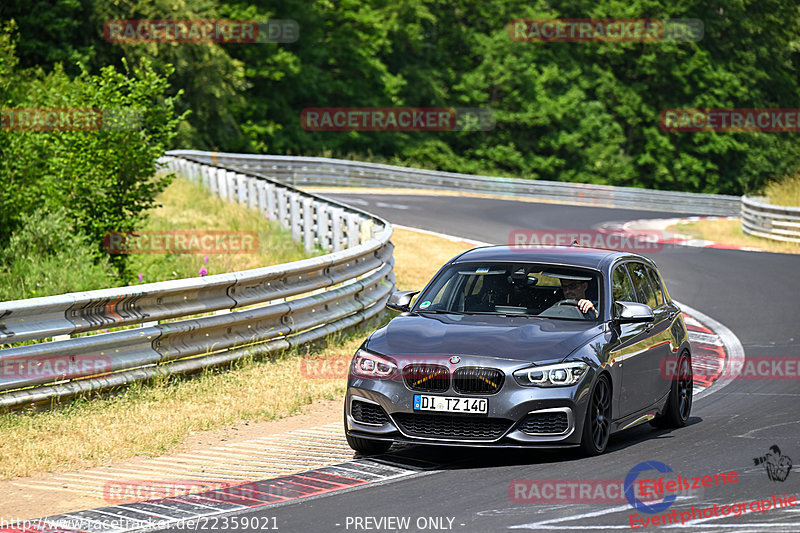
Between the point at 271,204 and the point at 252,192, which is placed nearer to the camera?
the point at 271,204

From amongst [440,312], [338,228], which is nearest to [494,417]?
[440,312]

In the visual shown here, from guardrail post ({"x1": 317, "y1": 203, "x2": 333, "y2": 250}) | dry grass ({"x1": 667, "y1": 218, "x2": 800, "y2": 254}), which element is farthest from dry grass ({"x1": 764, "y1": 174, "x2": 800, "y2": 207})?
guardrail post ({"x1": 317, "y1": 203, "x2": 333, "y2": 250})

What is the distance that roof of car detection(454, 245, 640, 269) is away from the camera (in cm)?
903

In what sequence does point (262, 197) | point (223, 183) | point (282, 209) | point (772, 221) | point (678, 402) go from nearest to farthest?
1. point (678, 402)
2. point (282, 209)
3. point (262, 197)
4. point (223, 183)
5. point (772, 221)

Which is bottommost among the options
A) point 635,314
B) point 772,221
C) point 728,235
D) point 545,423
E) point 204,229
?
point 728,235

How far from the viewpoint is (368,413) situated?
7.87 m

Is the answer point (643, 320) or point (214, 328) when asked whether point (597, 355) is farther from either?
point (214, 328)

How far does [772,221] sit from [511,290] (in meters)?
22.2

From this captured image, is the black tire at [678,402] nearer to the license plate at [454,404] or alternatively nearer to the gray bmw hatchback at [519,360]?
the gray bmw hatchback at [519,360]

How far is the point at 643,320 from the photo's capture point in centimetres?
842

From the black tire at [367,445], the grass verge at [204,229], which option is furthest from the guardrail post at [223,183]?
the black tire at [367,445]

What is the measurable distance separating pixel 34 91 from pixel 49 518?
15.3m

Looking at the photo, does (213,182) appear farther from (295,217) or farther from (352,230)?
(352,230)

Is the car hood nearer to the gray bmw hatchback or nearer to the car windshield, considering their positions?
the gray bmw hatchback
